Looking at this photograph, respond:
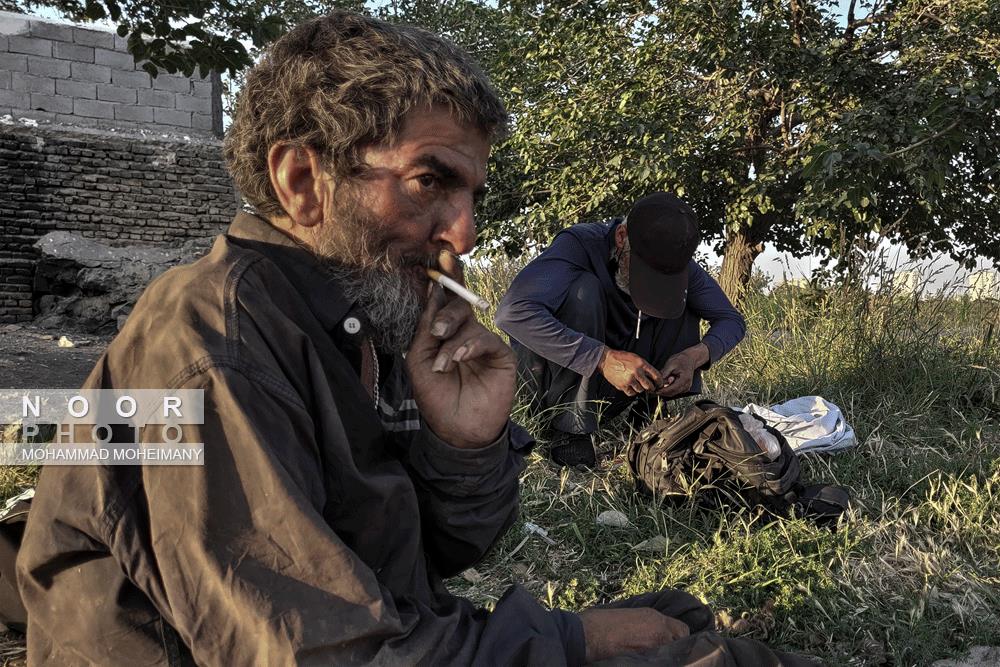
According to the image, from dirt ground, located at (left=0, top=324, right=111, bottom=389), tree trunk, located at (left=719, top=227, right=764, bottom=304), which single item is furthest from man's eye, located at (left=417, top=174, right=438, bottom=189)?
tree trunk, located at (left=719, top=227, right=764, bottom=304)

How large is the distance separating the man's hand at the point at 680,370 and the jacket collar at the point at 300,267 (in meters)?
2.55

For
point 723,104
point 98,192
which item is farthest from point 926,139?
point 98,192

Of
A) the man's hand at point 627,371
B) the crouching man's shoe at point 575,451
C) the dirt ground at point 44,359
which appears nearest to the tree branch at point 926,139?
the man's hand at point 627,371

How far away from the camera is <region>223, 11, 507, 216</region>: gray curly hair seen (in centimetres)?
145

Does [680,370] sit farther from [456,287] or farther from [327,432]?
[327,432]

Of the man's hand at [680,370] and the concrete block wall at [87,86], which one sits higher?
the concrete block wall at [87,86]

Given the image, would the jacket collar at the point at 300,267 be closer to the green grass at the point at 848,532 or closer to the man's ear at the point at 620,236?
the green grass at the point at 848,532

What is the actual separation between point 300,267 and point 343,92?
31 centimetres

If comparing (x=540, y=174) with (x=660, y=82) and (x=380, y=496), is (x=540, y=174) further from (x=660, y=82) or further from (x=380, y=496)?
(x=380, y=496)

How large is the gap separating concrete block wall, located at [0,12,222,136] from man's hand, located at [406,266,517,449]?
1148 centimetres

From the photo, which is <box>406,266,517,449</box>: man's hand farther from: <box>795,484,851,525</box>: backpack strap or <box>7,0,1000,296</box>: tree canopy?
<box>7,0,1000,296</box>: tree canopy

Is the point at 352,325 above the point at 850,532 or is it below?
above

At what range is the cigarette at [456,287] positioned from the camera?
1.50 metres

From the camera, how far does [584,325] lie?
12.5 ft
